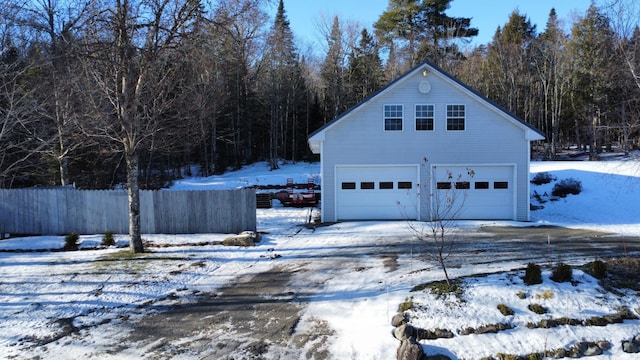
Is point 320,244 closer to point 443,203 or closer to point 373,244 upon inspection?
point 373,244

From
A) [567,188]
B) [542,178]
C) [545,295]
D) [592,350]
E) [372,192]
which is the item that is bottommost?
[592,350]

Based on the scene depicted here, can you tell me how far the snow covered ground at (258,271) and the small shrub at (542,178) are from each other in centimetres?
1413

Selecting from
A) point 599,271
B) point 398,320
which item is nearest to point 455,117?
point 599,271

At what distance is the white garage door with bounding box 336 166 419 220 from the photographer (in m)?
18.3

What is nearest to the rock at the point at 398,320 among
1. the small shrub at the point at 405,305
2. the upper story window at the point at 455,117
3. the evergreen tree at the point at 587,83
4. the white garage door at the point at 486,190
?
the small shrub at the point at 405,305

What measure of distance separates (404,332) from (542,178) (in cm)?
2032

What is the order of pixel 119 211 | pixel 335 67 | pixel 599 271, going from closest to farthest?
pixel 599 271 < pixel 119 211 < pixel 335 67

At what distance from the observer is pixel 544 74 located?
4134cm

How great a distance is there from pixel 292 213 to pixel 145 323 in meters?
14.0

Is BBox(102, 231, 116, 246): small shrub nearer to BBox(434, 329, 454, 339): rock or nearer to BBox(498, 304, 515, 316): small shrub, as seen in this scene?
BBox(434, 329, 454, 339): rock

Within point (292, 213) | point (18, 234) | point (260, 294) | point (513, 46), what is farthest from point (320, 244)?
point (513, 46)

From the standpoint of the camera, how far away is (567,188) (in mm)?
21781

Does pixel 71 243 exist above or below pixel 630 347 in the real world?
above

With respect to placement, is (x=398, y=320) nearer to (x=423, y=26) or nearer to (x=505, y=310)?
(x=505, y=310)
